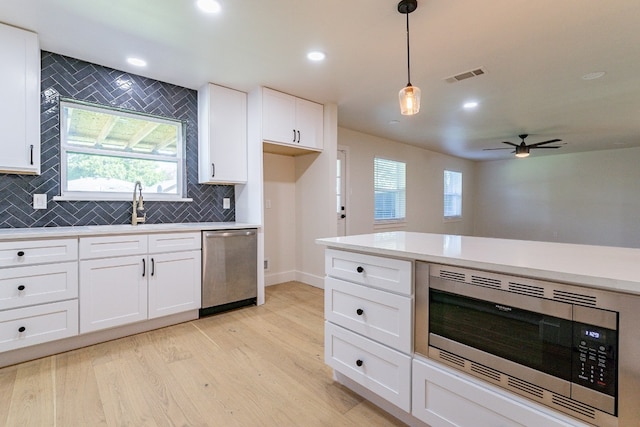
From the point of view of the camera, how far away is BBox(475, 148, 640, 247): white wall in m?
6.79

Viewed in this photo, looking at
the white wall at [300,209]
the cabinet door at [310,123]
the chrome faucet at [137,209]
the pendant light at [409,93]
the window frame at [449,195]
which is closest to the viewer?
→ the pendant light at [409,93]

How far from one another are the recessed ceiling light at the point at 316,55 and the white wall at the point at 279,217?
67.7 inches

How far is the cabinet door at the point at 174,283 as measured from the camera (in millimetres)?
2682

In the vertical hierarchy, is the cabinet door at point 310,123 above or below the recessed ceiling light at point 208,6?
below

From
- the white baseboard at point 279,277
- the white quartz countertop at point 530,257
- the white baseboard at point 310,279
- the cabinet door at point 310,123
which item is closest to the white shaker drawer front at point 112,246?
the white quartz countertop at point 530,257

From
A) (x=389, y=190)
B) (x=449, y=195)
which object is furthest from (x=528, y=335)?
(x=449, y=195)

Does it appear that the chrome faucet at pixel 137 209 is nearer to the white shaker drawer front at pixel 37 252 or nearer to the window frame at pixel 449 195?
the white shaker drawer front at pixel 37 252

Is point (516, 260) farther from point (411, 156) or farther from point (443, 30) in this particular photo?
point (411, 156)

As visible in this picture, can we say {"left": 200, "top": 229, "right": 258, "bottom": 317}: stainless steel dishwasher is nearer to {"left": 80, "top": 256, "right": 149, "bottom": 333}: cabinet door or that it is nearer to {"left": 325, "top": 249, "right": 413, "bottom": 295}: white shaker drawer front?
{"left": 80, "top": 256, "right": 149, "bottom": 333}: cabinet door

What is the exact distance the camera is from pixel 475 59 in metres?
2.77

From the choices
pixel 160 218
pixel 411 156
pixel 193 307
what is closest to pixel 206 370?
pixel 193 307

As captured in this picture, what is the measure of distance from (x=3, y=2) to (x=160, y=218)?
194 centimetres

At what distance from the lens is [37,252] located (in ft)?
7.08

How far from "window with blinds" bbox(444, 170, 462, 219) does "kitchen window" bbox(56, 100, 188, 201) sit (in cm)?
677
